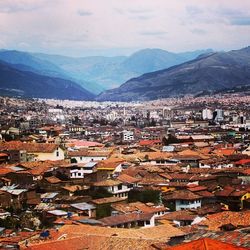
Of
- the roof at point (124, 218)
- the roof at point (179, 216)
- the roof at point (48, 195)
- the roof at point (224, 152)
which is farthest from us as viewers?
the roof at point (224, 152)

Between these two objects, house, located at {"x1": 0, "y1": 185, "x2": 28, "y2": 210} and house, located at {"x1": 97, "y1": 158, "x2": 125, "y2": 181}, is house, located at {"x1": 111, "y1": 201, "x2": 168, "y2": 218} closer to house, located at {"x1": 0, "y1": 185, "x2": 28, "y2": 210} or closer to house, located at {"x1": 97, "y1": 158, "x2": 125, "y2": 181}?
house, located at {"x1": 0, "y1": 185, "x2": 28, "y2": 210}

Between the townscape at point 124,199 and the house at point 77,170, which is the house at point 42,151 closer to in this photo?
the townscape at point 124,199

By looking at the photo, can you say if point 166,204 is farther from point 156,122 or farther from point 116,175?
point 156,122

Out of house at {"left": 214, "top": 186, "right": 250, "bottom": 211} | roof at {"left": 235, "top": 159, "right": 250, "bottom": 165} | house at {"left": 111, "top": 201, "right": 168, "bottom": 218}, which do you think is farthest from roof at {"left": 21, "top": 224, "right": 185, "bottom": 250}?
roof at {"left": 235, "top": 159, "right": 250, "bottom": 165}

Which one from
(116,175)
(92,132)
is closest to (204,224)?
(116,175)

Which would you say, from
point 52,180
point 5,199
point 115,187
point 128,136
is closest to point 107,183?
point 115,187

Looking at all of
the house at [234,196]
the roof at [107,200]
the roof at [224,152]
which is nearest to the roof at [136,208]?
the roof at [107,200]
